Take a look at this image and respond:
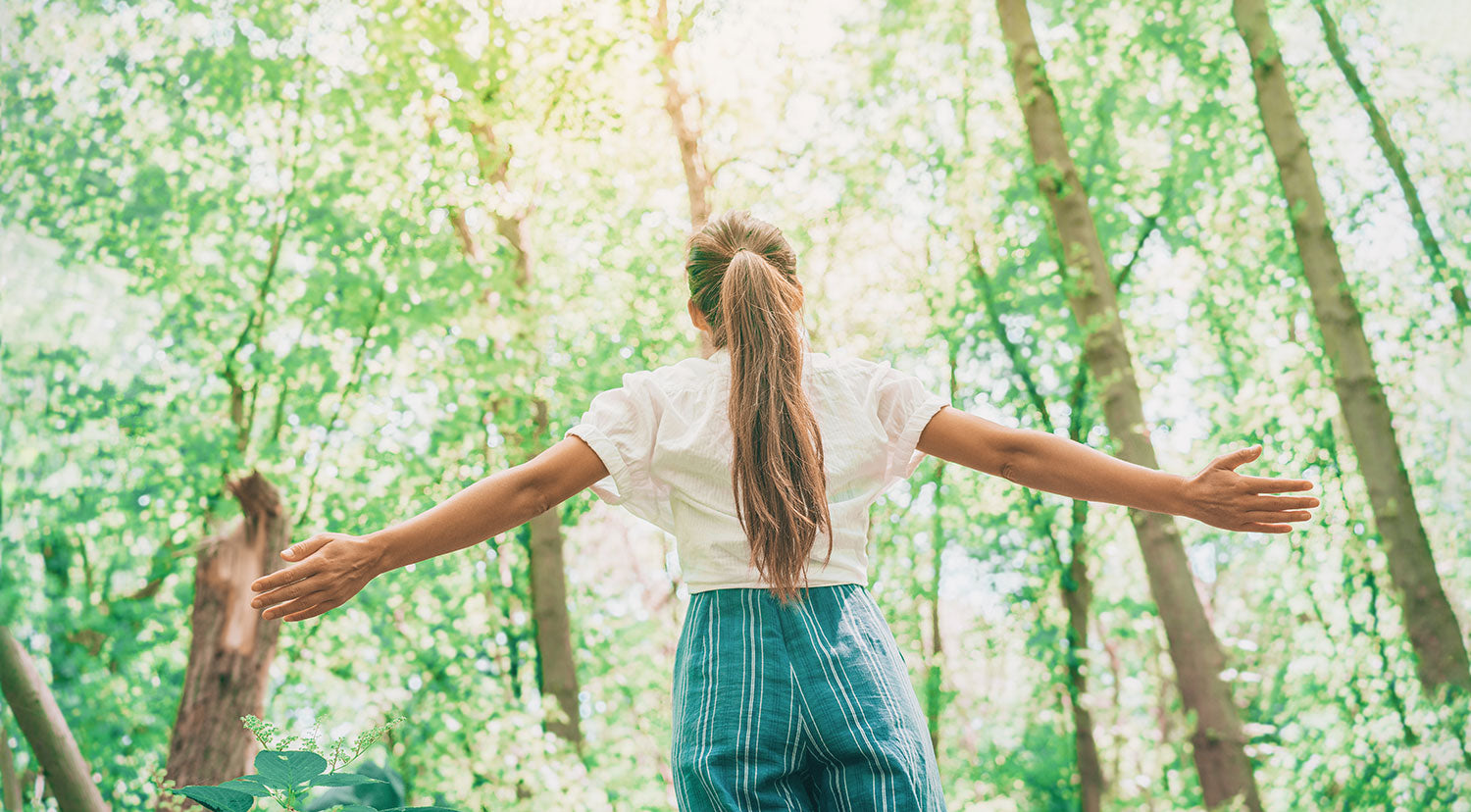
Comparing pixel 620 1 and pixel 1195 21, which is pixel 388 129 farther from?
pixel 1195 21

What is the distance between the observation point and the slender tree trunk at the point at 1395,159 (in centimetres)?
582

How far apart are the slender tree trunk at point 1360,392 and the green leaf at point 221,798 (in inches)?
197

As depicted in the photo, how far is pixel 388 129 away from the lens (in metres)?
6.84

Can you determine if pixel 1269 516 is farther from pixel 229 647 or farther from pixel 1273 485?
pixel 229 647

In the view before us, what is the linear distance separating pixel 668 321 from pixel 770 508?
25.4 feet

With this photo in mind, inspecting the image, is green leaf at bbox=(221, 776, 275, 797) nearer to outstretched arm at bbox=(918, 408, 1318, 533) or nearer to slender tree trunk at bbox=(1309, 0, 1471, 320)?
outstretched arm at bbox=(918, 408, 1318, 533)

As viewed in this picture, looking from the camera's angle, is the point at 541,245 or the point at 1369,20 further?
the point at 541,245

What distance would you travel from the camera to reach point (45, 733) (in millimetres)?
3664

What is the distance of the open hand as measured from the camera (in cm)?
148

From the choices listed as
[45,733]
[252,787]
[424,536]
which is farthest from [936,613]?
[252,787]

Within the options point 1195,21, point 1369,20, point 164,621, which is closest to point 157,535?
point 164,621

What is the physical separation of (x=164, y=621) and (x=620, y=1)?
21.7 ft

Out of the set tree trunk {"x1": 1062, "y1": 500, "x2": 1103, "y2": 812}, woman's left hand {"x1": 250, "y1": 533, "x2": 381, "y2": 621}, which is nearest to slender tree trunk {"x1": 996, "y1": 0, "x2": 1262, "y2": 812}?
tree trunk {"x1": 1062, "y1": 500, "x2": 1103, "y2": 812}

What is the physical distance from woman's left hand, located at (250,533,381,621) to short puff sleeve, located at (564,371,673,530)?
33cm
